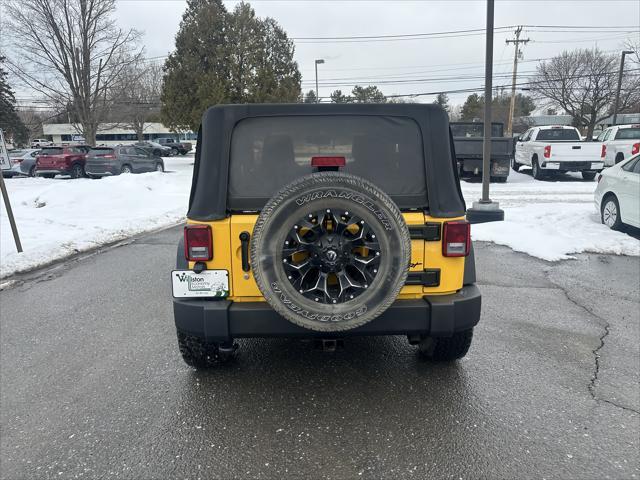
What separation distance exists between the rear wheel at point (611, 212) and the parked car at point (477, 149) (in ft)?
22.3

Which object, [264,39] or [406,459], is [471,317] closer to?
[406,459]

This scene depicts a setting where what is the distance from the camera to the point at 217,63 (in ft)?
88.5

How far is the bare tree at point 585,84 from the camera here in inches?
1542

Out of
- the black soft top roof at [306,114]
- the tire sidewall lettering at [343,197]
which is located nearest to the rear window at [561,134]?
the black soft top roof at [306,114]

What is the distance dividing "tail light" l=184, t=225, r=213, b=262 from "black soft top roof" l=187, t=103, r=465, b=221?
0.23 ft

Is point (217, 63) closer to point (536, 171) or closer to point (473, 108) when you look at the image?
point (536, 171)

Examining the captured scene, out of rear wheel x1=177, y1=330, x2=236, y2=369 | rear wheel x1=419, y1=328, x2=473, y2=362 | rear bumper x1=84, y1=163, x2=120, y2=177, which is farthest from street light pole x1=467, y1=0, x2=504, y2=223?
rear bumper x1=84, y1=163, x2=120, y2=177

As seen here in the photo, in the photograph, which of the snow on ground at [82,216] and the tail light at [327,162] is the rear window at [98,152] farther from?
the tail light at [327,162]

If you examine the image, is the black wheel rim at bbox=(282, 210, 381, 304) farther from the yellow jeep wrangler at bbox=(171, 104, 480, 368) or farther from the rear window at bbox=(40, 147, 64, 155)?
the rear window at bbox=(40, 147, 64, 155)

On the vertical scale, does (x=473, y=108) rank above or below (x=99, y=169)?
above

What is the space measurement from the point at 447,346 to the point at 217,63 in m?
26.9

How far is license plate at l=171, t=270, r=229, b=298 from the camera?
2896 mm

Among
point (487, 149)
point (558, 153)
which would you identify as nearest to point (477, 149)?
point (558, 153)

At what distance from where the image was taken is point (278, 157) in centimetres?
305
